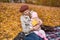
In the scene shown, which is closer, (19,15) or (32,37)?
(32,37)

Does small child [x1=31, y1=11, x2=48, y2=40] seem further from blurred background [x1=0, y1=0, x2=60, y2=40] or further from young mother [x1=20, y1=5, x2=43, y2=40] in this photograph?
blurred background [x1=0, y1=0, x2=60, y2=40]

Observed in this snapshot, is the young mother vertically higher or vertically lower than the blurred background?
higher

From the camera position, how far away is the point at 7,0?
20.4ft

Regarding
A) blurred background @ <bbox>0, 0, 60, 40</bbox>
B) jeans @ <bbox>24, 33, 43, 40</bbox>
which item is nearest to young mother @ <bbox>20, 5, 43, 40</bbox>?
jeans @ <bbox>24, 33, 43, 40</bbox>


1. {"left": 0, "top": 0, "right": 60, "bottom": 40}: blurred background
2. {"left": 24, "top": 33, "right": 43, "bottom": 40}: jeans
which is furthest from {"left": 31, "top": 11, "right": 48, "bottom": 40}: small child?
{"left": 0, "top": 0, "right": 60, "bottom": 40}: blurred background

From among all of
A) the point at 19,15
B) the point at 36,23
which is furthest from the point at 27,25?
the point at 19,15

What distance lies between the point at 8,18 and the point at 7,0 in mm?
598

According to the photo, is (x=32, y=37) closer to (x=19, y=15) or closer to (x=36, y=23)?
(x=36, y=23)

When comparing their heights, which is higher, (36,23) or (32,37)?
(36,23)

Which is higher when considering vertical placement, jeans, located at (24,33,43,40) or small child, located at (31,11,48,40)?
small child, located at (31,11,48,40)

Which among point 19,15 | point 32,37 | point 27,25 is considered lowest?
point 19,15

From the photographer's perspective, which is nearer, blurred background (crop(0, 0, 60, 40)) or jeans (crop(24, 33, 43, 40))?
jeans (crop(24, 33, 43, 40))

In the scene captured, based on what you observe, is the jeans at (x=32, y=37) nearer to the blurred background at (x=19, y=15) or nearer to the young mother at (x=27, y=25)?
the young mother at (x=27, y=25)

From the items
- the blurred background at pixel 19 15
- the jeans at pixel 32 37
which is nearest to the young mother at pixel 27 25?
the jeans at pixel 32 37
